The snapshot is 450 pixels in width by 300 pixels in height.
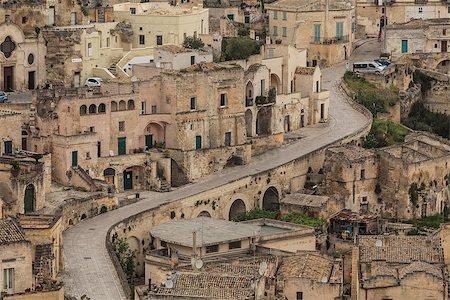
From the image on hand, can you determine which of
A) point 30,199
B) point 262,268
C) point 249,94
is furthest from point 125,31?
point 262,268

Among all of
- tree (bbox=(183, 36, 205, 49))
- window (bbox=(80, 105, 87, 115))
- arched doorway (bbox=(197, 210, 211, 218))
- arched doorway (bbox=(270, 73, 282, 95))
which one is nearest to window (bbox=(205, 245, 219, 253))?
arched doorway (bbox=(197, 210, 211, 218))

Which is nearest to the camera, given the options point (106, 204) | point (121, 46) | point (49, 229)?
point (49, 229)

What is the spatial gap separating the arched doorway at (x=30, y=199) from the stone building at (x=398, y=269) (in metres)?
13.5

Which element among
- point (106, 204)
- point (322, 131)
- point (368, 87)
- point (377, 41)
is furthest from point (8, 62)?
point (377, 41)

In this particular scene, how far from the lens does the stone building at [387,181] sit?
91500 mm

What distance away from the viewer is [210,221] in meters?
82.2

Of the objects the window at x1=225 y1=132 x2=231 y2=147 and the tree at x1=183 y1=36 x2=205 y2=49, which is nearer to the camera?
the window at x1=225 y1=132 x2=231 y2=147

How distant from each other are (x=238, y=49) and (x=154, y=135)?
9.46 meters

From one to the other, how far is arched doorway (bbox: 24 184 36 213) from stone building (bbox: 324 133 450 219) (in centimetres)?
1736

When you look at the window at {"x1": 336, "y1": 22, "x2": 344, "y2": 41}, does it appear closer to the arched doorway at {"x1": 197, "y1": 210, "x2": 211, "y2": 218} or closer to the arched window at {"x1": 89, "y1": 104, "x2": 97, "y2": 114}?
the arched doorway at {"x1": 197, "y1": 210, "x2": 211, "y2": 218}

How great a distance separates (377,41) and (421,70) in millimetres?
6027

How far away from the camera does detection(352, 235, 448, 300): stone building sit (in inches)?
2921

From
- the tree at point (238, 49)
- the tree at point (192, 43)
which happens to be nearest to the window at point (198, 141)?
the tree at point (192, 43)

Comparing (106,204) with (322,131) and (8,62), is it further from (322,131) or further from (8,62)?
(322,131)
